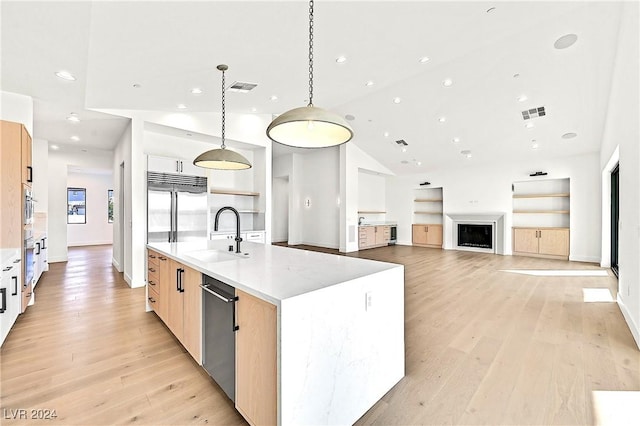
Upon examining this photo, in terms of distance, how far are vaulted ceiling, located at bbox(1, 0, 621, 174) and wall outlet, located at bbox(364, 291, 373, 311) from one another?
8.29 feet

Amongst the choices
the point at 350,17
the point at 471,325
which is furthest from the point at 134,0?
the point at 471,325

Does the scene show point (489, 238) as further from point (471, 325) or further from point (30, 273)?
point (30, 273)

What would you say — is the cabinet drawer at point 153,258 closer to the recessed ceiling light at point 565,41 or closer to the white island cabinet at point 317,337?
the white island cabinet at point 317,337

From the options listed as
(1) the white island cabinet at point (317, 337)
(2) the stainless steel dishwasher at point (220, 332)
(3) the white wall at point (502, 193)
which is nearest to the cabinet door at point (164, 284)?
(1) the white island cabinet at point (317, 337)

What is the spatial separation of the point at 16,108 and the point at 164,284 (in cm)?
306

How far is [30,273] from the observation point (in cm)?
366

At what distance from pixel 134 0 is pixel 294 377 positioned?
114 inches

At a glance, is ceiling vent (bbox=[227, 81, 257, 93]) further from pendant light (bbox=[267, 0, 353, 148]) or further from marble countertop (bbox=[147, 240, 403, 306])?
marble countertop (bbox=[147, 240, 403, 306])

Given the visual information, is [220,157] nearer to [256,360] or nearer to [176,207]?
[256,360]

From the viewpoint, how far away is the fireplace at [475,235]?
8773 mm

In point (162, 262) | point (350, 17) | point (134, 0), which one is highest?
point (350, 17)

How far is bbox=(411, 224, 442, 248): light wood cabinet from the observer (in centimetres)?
975

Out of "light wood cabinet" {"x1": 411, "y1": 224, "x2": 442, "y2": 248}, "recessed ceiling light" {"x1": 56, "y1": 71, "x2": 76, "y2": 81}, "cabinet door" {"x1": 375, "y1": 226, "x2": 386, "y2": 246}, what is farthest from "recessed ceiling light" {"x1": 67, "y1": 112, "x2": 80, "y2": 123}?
"light wood cabinet" {"x1": 411, "y1": 224, "x2": 442, "y2": 248}

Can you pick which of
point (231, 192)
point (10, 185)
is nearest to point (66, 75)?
point (10, 185)
